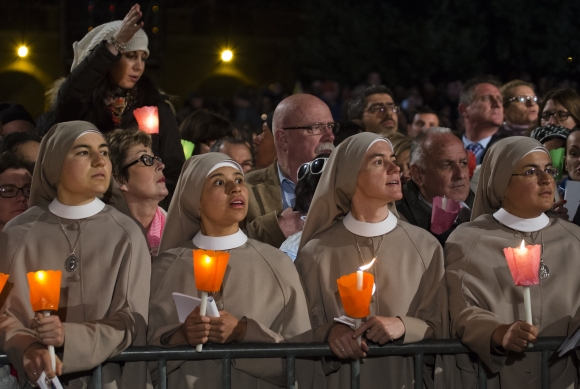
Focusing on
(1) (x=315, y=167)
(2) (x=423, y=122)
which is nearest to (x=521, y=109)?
(2) (x=423, y=122)

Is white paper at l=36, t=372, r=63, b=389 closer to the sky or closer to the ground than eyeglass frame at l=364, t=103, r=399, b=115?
closer to the ground

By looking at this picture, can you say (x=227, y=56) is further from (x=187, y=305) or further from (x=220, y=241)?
(x=187, y=305)

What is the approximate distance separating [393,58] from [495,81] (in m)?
14.9

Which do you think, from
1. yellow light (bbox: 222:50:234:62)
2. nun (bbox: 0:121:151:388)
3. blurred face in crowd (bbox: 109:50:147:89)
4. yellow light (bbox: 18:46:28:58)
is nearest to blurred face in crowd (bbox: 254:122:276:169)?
blurred face in crowd (bbox: 109:50:147:89)

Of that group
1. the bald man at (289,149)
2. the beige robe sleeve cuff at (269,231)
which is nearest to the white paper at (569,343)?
the beige robe sleeve cuff at (269,231)

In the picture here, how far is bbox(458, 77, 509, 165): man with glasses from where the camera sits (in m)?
9.19

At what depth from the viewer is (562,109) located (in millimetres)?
8695

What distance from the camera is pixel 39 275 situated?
443cm

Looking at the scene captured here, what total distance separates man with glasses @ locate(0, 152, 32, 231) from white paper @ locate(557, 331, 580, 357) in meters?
3.19

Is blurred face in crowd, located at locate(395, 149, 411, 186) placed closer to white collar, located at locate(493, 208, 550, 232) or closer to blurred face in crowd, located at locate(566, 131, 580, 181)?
blurred face in crowd, located at locate(566, 131, 580, 181)

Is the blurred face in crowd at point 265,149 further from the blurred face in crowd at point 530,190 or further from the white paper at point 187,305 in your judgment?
the white paper at point 187,305

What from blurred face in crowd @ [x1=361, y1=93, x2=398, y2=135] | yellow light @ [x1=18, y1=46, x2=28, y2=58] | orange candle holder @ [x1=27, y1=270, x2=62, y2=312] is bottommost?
orange candle holder @ [x1=27, y1=270, x2=62, y2=312]

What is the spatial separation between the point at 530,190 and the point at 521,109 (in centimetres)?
402

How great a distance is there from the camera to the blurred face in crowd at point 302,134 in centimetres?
743
